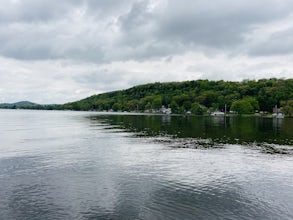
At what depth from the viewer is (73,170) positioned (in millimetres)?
31938

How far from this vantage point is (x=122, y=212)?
20.1 m

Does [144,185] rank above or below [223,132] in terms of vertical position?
below

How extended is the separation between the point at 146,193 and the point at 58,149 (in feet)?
90.3

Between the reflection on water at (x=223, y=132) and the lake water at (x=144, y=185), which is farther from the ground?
the reflection on water at (x=223, y=132)

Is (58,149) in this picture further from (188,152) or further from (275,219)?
(275,219)

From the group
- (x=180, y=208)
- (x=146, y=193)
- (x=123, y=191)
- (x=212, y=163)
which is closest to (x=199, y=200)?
(x=180, y=208)

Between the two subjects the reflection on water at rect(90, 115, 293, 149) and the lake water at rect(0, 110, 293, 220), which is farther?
the reflection on water at rect(90, 115, 293, 149)

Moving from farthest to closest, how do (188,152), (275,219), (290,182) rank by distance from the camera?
(188,152) → (290,182) → (275,219)

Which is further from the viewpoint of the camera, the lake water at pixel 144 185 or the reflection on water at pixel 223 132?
the reflection on water at pixel 223 132

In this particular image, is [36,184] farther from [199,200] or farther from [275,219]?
[275,219]

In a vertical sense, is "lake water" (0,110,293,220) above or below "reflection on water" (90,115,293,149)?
below

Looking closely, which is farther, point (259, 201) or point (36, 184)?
point (36, 184)

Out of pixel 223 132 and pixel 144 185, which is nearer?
pixel 144 185

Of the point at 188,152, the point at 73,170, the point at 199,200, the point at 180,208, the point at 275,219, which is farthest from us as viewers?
the point at 188,152
